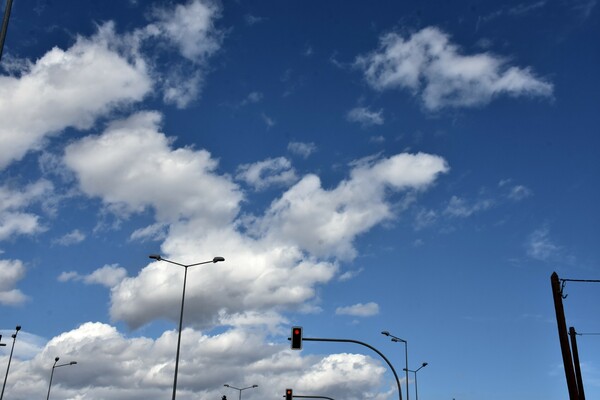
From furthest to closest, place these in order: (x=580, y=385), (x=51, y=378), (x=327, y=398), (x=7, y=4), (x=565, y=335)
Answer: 1. (x=51, y=378)
2. (x=327, y=398)
3. (x=580, y=385)
4. (x=565, y=335)
5. (x=7, y=4)

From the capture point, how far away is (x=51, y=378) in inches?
2456

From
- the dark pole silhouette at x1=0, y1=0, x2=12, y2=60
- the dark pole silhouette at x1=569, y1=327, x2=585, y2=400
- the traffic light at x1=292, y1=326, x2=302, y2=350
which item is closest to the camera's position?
the dark pole silhouette at x1=0, y1=0, x2=12, y2=60

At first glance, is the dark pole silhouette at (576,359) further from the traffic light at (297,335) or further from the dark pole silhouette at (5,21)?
the dark pole silhouette at (5,21)

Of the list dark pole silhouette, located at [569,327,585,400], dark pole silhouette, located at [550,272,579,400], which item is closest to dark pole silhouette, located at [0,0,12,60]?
dark pole silhouette, located at [550,272,579,400]

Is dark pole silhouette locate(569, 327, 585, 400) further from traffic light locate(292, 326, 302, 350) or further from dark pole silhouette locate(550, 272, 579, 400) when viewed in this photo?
traffic light locate(292, 326, 302, 350)

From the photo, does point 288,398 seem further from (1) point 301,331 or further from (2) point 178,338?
(1) point 301,331

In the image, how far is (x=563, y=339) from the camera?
22484mm

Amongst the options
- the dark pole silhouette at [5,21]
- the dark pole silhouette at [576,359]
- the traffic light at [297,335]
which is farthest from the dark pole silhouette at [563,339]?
the dark pole silhouette at [5,21]

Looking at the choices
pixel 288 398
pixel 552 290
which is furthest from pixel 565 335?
pixel 288 398

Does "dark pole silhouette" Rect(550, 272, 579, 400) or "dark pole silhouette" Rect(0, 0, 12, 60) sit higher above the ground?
"dark pole silhouette" Rect(0, 0, 12, 60)

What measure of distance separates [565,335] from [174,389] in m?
21.1

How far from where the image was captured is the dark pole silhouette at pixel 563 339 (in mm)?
21797

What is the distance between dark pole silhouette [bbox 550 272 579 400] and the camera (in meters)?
21.8

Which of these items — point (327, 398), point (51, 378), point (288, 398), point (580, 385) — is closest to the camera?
point (580, 385)
